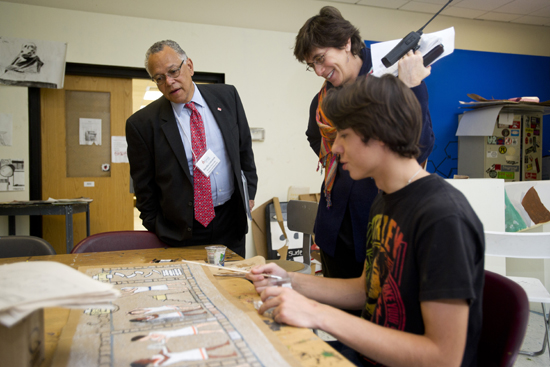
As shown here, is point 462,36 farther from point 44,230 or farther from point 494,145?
point 44,230

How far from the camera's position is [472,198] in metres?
2.37

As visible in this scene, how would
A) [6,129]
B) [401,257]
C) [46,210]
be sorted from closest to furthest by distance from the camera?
[401,257], [46,210], [6,129]

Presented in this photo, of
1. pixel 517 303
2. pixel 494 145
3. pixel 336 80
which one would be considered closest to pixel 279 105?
pixel 494 145

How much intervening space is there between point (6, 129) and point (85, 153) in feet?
2.21

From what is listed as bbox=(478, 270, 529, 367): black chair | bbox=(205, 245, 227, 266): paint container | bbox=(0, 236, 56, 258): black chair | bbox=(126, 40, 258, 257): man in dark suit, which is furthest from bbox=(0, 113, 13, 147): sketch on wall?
bbox=(478, 270, 529, 367): black chair

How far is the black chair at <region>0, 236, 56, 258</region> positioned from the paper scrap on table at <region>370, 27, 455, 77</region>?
5.15 feet

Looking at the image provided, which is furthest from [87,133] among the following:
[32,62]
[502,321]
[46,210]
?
[502,321]

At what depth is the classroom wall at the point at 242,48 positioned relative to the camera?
3621mm

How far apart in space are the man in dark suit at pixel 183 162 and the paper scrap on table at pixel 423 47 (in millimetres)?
866

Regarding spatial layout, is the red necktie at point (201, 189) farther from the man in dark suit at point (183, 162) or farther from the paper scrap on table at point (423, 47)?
→ the paper scrap on table at point (423, 47)

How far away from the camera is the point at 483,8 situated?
4.85m

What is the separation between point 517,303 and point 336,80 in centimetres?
96

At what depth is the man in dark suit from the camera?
72.6 inches

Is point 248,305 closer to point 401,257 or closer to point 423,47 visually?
point 401,257
